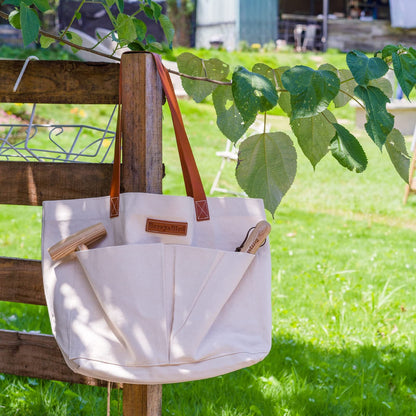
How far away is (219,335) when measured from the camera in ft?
4.07

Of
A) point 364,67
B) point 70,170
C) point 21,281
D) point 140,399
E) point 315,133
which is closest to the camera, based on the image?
point 364,67

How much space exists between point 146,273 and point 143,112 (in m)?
0.43

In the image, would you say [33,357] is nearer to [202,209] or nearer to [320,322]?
[202,209]

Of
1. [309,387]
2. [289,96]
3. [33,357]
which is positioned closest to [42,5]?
[289,96]

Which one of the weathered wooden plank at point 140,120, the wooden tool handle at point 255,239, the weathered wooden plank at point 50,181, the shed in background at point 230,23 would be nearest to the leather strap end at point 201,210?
the wooden tool handle at point 255,239

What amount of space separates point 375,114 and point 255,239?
36cm

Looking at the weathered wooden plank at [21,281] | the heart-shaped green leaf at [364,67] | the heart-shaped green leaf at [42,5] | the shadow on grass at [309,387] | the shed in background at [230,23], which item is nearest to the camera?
the heart-shaped green leaf at [364,67]

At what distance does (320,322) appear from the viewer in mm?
3412

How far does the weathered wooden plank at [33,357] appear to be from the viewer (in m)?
1.90

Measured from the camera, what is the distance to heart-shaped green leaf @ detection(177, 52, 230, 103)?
1.46m

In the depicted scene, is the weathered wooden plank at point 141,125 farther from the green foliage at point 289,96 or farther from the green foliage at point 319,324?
the green foliage at point 319,324

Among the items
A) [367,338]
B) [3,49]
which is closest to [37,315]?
[367,338]

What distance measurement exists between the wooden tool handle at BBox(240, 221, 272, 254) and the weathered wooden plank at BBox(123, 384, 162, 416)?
50 centimetres

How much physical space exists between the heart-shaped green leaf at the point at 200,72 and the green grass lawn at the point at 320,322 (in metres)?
1.27
